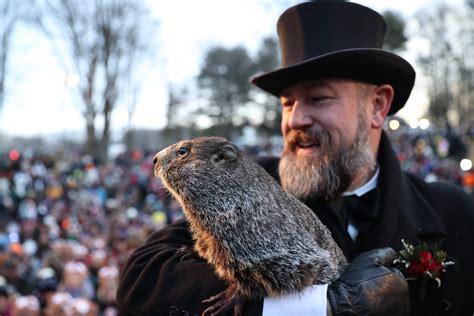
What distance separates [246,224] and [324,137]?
35.2 inches

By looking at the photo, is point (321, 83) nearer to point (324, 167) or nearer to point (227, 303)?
point (324, 167)

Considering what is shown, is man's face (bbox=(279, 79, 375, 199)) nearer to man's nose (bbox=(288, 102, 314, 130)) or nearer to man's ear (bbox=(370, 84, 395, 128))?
man's nose (bbox=(288, 102, 314, 130))

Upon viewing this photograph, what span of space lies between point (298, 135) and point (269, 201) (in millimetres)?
761

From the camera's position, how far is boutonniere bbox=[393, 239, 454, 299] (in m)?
2.29

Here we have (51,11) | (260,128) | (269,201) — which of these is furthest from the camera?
Result: (260,128)

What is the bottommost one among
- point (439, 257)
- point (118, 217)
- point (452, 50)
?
point (118, 217)

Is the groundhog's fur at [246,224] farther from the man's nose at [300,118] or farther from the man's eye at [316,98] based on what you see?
the man's eye at [316,98]

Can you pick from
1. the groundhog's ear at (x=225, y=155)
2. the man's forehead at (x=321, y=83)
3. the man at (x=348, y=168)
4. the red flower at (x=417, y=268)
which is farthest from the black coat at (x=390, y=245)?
the man's forehead at (x=321, y=83)

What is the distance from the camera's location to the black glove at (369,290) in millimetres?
1949

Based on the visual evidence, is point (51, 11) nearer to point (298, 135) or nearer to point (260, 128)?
point (260, 128)

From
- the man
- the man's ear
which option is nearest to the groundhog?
the man

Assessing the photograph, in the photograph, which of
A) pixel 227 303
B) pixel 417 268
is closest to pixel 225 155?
pixel 227 303

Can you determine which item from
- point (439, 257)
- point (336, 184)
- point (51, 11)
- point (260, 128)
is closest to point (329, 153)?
point (336, 184)

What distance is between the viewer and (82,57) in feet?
95.0
